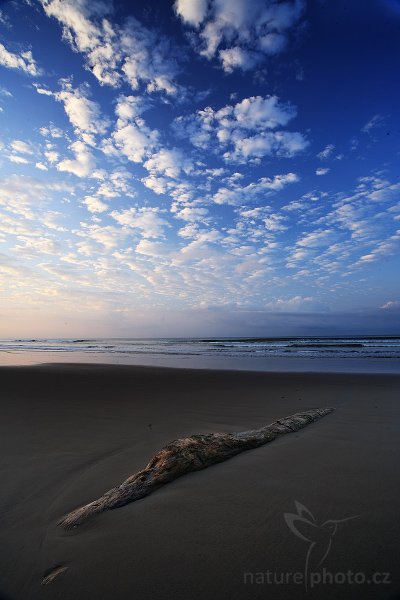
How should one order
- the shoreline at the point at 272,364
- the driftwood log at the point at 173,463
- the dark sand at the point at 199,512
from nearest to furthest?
the dark sand at the point at 199,512, the driftwood log at the point at 173,463, the shoreline at the point at 272,364

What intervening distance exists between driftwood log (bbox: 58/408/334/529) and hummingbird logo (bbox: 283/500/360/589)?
42.5 inches

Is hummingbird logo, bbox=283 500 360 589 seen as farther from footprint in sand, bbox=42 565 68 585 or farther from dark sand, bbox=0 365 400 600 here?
footprint in sand, bbox=42 565 68 585

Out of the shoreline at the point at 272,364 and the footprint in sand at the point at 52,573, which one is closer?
the footprint in sand at the point at 52,573

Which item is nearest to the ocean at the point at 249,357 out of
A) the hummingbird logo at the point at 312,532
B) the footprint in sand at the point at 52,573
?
the hummingbird logo at the point at 312,532

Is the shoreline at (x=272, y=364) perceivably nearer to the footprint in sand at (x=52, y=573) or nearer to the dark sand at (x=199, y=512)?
the dark sand at (x=199, y=512)

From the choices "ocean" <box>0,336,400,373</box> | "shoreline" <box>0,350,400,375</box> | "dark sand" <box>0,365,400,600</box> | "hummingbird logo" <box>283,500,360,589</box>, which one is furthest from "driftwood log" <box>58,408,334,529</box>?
"ocean" <box>0,336,400,373</box>

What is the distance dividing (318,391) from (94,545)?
7392 millimetres

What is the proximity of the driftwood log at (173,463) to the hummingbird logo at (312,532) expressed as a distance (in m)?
1.08

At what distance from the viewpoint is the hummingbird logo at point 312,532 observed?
1866mm

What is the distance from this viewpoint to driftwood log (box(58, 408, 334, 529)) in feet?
8.39

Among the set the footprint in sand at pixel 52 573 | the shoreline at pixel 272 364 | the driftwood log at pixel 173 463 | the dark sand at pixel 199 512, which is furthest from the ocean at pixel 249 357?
the footprint in sand at pixel 52 573

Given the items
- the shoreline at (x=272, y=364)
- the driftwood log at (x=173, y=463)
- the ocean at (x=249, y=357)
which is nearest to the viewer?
the driftwood log at (x=173, y=463)

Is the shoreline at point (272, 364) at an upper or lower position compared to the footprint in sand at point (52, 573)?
upper

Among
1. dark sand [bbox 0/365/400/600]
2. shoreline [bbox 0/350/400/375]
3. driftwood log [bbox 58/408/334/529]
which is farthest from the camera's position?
shoreline [bbox 0/350/400/375]
